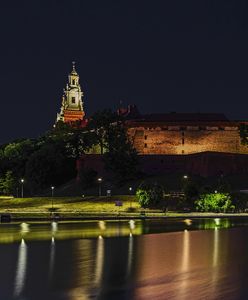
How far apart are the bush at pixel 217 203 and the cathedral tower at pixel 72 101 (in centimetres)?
8449

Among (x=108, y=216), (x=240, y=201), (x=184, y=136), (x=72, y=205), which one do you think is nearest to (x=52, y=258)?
(x=108, y=216)

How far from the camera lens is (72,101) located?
464ft

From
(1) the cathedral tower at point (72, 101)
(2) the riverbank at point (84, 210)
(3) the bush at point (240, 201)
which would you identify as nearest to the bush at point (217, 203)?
(3) the bush at point (240, 201)

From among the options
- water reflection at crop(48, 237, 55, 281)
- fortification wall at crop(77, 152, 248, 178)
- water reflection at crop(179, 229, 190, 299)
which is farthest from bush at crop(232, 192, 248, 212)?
water reflection at crop(48, 237, 55, 281)

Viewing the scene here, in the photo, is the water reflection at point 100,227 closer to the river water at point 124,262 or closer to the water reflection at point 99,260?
the river water at point 124,262

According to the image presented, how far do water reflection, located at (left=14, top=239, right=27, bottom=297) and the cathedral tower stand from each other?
10926 cm

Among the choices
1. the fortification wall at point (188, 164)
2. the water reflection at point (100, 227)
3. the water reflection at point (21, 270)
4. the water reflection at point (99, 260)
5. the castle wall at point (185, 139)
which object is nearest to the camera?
the water reflection at point (21, 270)

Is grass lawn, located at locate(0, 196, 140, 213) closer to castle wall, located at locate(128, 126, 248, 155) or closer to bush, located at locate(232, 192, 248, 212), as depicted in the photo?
bush, located at locate(232, 192, 248, 212)

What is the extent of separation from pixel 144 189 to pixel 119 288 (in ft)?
127

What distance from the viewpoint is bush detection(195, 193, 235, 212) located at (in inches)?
2135

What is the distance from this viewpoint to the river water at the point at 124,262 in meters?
19.7

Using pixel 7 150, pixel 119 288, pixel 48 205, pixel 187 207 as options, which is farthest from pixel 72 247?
pixel 7 150

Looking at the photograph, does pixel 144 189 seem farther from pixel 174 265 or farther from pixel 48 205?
pixel 174 265

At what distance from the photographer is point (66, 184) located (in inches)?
3393
